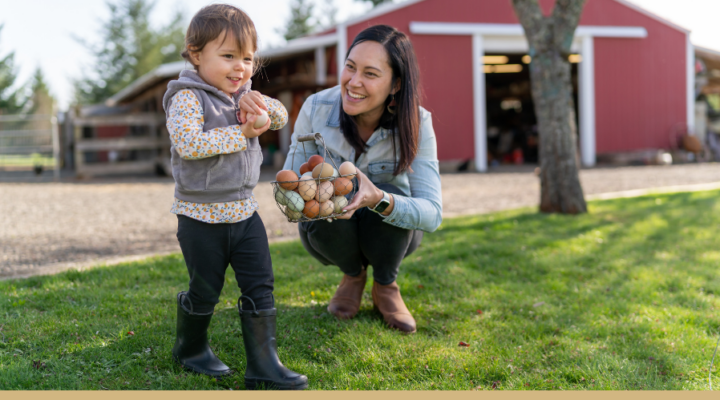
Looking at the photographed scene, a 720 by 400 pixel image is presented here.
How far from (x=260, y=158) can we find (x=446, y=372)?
3.50 feet

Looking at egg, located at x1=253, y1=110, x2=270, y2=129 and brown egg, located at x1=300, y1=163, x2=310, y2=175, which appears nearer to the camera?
egg, located at x1=253, y1=110, x2=270, y2=129

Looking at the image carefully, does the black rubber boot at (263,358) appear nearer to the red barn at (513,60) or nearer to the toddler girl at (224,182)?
the toddler girl at (224,182)

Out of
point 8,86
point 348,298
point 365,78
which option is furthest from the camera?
point 8,86

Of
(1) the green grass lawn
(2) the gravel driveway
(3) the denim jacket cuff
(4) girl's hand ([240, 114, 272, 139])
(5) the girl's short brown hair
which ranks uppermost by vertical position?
(5) the girl's short brown hair

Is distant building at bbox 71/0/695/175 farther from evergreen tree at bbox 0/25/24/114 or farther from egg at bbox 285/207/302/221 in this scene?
evergreen tree at bbox 0/25/24/114

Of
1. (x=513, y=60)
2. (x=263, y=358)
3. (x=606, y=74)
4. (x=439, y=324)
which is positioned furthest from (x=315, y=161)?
(x=513, y=60)

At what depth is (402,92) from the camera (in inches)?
104

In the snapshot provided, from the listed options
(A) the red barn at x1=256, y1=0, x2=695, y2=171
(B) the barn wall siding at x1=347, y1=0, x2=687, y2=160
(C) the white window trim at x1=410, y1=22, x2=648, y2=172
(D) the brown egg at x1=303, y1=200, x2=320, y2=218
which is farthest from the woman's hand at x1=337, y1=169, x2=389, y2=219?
(C) the white window trim at x1=410, y1=22, x2=648, y2=172

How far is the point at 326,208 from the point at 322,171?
0.15 meters

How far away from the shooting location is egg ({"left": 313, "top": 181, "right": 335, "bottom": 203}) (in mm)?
2189

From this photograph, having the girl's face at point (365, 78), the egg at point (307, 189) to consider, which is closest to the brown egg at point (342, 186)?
the egg at point (307, 189)

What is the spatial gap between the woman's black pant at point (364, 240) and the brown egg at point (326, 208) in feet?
1.57

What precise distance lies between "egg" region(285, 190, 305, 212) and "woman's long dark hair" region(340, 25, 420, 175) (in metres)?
0.68

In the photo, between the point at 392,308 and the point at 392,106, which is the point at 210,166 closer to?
the point at 392,106
